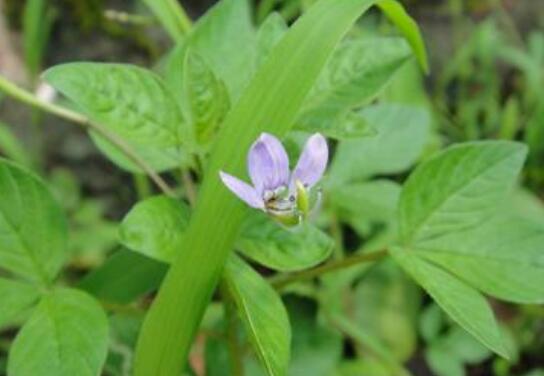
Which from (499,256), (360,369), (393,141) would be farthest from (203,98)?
(360,369)

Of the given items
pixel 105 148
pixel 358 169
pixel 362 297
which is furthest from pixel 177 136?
pixel 362 297

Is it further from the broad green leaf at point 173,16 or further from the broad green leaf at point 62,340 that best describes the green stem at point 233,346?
the broad green leaf at point 173,16

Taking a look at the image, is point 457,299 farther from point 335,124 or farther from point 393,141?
point 393,141

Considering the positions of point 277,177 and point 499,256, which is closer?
point 277,177

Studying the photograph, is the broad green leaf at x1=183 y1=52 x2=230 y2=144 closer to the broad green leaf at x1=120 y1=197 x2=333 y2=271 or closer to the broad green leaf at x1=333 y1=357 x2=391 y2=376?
the broad green leaf at x1=120 y1=197 x2=333 y2=271

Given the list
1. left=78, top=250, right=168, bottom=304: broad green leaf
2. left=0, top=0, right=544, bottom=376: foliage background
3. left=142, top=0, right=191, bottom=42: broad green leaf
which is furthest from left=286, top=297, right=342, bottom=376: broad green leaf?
left=142, top=0, right=191, bottom=42: broad green leaf

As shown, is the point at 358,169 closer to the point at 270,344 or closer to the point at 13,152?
the point at 270,344

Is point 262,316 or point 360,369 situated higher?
point 262,316
